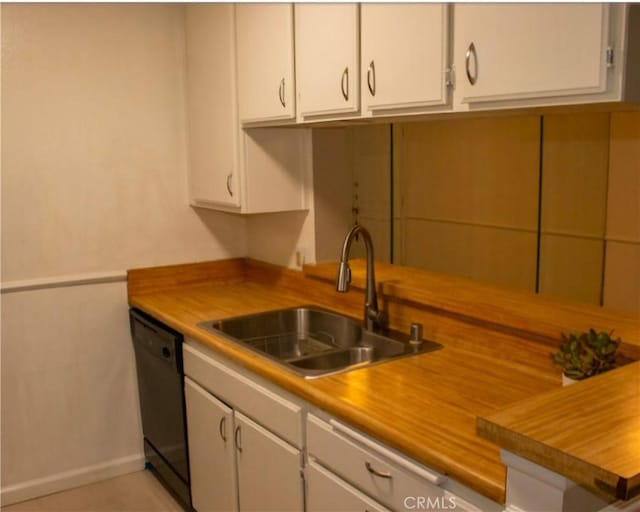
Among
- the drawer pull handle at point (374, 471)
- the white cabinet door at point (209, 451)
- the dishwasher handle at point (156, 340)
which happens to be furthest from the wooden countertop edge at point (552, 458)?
the dishwasher handle at point (156, 340)

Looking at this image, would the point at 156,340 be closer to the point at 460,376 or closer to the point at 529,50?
the point at 460,376

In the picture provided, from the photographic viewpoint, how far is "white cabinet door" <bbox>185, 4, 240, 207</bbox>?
272cm

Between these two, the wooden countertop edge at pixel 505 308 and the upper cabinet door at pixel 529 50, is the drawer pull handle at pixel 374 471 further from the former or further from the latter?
the upper cabinet door at pixel 529 50

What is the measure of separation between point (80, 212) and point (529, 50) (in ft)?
6.86

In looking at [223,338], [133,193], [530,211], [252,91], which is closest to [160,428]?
[223,338]

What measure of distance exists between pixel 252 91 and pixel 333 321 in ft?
3.17

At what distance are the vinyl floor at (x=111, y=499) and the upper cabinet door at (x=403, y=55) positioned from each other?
1.97 m

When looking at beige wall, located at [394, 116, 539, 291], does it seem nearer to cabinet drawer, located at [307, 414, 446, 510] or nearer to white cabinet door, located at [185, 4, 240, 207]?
white cabinet door, located at [185, 4, 240, 207]

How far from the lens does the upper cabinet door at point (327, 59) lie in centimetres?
206

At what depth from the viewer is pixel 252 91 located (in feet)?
8.49

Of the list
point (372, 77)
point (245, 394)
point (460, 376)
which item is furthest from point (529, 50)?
point (245, 394)

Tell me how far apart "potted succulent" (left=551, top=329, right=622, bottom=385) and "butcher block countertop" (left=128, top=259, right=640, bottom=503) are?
0.08 metres

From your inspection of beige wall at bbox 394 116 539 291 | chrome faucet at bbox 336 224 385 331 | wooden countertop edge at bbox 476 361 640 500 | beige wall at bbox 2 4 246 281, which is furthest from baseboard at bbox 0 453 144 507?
wooden countertop edge at bbox 476 361 640 500

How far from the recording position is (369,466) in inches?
64.3
